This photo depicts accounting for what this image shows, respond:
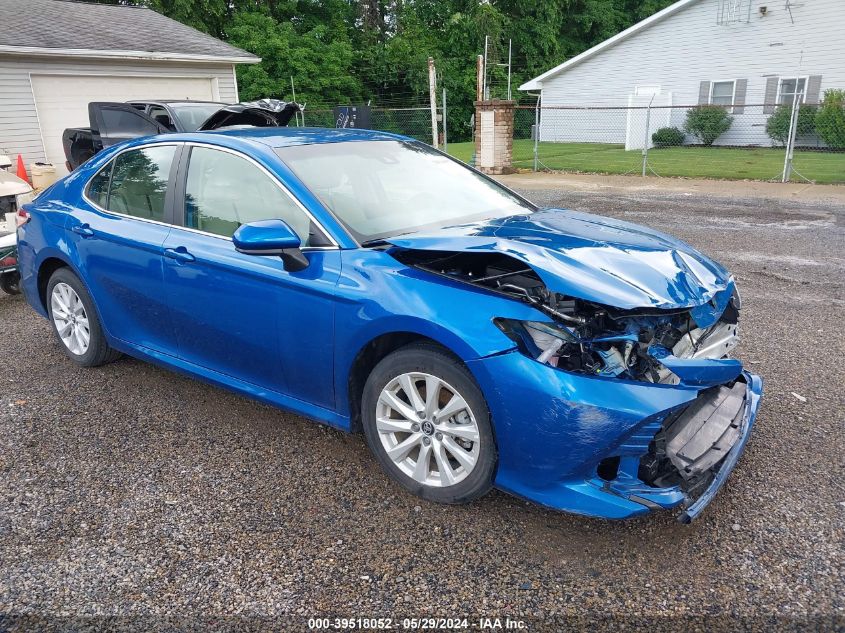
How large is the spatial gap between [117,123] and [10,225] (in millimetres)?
3879

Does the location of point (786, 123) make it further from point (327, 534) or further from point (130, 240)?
point (327, 534)

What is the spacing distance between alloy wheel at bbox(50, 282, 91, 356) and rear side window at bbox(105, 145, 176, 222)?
72 cm

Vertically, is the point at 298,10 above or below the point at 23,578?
above

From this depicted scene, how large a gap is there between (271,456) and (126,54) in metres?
14.4

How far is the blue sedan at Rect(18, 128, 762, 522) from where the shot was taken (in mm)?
2590

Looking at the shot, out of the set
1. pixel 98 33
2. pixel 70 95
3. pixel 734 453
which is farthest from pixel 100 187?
pixel 98 33

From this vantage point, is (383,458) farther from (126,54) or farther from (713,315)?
(126,54)

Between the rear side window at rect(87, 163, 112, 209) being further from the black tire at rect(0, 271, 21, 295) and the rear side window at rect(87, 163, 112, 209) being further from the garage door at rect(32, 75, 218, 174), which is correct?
the garage door at rect(32, 75, 218, 174)

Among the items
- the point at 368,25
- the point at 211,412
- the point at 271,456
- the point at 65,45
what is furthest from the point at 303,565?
the point at 368,25

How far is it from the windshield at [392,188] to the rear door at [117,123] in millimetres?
6929

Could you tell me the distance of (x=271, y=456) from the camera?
3471 millimetres

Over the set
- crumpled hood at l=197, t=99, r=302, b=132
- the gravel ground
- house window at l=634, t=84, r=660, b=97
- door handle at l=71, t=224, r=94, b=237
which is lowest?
the gravel ground

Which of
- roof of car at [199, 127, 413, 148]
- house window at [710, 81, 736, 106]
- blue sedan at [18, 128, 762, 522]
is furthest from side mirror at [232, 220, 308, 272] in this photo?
house window at [710, 81, 736, 106]

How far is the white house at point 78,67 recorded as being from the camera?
538 inches
